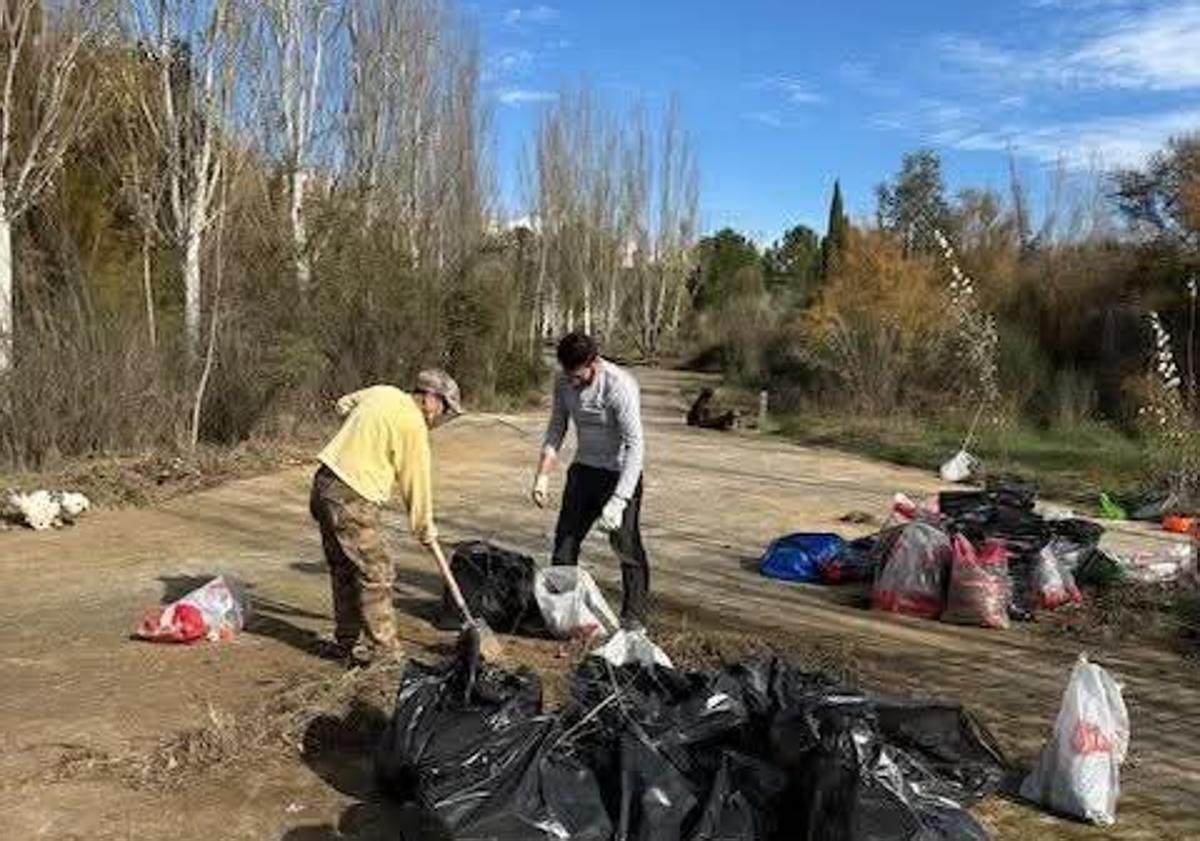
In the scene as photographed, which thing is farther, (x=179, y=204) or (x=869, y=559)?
(x=179, y=204)

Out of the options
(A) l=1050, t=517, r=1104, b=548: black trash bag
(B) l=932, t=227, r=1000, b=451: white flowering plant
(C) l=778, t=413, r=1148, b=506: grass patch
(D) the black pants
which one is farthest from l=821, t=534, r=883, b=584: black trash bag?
(B) l=932, t=227, r=1000, b=451: white flowering plant

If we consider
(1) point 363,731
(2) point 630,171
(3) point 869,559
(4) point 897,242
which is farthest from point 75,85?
(2) point 630,171

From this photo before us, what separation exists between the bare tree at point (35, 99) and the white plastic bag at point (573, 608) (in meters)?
8.53

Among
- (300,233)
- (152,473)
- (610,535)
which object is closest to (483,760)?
(610,535)

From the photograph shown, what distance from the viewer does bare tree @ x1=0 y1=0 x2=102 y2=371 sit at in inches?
532

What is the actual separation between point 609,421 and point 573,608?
0.97 m

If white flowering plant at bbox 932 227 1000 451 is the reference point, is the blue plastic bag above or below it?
below

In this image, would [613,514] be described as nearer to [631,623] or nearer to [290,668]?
[631,623]

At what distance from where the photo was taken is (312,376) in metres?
17.9

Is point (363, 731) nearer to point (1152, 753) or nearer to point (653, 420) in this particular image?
point (1152, 753)

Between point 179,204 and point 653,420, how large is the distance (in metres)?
11.4

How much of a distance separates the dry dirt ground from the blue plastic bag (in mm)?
214

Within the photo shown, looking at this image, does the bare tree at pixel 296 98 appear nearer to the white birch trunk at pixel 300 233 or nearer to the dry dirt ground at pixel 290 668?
the white birch trunk at pixel 300 233

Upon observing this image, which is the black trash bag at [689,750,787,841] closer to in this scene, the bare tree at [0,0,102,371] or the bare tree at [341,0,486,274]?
the bare tree at [0,0,102,371]
